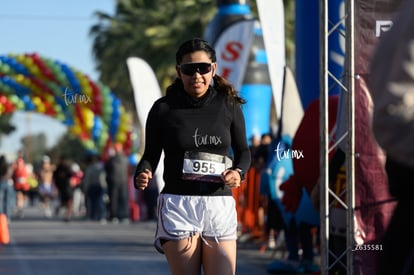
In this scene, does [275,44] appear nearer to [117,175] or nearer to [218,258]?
[218,258]

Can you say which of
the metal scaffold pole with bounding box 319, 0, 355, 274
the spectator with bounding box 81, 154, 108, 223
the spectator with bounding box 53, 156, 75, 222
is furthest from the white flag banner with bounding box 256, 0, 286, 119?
the spectator with bounding box 53, 156, 75, 222

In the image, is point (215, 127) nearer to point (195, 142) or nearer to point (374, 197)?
point (195, 142)

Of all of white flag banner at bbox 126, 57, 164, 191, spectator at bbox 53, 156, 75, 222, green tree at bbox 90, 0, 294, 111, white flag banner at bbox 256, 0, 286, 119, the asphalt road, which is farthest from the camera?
green tree at bbox 90, 0, 294, 111

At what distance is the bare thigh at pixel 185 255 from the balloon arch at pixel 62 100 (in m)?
18.0

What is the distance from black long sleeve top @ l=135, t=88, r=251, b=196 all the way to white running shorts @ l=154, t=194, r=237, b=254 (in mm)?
51

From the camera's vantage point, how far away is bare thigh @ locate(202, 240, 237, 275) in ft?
19.0

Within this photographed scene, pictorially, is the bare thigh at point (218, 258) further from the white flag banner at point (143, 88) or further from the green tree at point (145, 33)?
the green tree at point (145, 33)

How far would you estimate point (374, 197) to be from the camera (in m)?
8.30

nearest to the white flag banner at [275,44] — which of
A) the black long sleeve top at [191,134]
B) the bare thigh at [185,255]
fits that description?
the black long sleeve top at [191,134]

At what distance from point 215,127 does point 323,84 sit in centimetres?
272

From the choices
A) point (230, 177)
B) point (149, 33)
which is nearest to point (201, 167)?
point (230, 177)

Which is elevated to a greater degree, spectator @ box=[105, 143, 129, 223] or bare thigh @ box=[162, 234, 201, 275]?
bare thigh @ box=[162, 234, 201, 275]

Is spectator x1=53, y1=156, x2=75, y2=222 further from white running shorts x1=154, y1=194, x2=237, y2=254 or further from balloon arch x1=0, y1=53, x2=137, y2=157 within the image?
white running shorts x1=154, y1=194, x2=237, y2=254

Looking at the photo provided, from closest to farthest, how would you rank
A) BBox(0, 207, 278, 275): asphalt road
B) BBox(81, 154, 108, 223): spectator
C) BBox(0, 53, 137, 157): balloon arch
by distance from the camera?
BBox(0, 207, 278, 275): asphalt road, BBox(0, 53, 137, 157): balloon arch, BBox(81, 154, 108, 223): spectator
